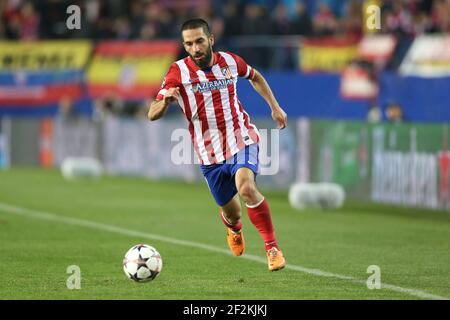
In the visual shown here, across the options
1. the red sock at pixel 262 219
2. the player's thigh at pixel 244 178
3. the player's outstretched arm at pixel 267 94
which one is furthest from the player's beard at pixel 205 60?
the red sock at pixel 262 219

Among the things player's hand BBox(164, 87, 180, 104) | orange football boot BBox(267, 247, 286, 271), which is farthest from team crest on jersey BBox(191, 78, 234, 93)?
orange football boot BBox(267, 247, 286, 271)

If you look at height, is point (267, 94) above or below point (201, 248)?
above

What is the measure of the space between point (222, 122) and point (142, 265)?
1611 millimetres

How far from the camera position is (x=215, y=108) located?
34.3 feet

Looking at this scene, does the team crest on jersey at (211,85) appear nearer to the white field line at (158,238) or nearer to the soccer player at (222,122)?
the soccer player at (222,122)

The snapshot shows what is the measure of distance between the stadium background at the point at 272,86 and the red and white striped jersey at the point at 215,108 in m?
3.30

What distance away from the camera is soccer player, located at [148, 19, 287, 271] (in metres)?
10.1

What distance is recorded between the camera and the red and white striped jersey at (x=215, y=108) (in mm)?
10367

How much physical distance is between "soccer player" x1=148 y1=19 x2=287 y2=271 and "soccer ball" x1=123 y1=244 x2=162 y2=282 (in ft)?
3.30

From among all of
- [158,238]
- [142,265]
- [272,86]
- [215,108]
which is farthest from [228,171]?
[272,86]

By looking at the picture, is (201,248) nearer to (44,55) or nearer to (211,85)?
(211,85)

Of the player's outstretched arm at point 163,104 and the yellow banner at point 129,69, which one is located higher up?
the yellow banner at point 129,69

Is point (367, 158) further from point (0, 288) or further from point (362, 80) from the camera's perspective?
point (0, 288)

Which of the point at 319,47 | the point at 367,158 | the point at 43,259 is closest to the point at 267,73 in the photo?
the point at 319,47
